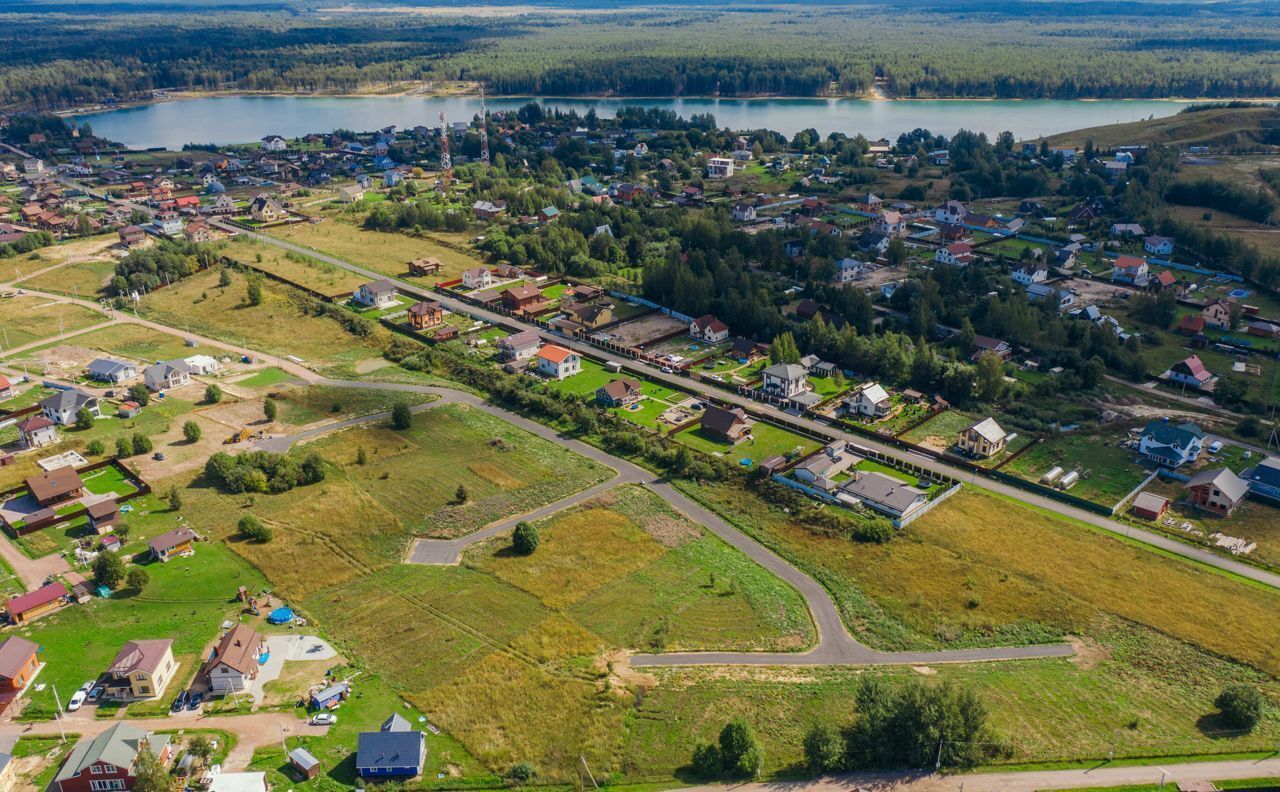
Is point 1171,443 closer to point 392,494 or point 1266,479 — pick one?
point 1266,479

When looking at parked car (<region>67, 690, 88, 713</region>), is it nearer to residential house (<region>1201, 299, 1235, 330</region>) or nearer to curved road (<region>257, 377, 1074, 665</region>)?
curved road (<region>257, 377, 1074, 665</region>)

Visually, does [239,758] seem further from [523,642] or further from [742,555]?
[742,555]

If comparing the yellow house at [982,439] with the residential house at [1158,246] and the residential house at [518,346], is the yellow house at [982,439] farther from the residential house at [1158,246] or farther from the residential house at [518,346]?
the residential house at [1158,246]

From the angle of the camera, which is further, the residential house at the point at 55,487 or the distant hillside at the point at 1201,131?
the distant hillside at the point at 1201,131

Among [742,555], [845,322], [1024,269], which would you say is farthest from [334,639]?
[1024,269]

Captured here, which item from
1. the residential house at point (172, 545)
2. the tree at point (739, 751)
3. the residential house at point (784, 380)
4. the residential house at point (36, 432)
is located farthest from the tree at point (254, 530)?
the residential house at point (784, 380)

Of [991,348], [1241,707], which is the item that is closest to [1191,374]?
[991,348]
